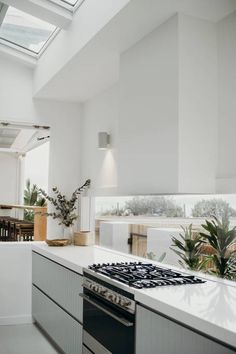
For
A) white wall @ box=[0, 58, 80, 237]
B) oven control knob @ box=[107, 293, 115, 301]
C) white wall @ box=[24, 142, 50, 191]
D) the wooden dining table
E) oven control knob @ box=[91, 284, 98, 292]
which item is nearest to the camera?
oven control knob @ box=[107, 293, 115, 301]

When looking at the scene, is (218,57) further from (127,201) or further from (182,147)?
(127,201)

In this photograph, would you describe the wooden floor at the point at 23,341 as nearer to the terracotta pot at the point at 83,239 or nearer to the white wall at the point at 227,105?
the terracotta pot at the point at 83,239

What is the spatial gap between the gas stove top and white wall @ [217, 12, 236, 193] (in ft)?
2.32

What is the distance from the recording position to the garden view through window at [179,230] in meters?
2.93

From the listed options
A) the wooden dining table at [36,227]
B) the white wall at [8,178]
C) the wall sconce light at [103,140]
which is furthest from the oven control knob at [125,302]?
the white wall at [8,178]

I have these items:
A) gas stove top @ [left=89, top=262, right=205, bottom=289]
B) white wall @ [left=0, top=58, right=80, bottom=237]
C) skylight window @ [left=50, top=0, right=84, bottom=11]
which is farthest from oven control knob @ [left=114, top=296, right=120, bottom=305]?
white wall @ [left=0, top=58, right=80, bottom=237]

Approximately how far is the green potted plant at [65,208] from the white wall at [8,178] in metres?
2.02

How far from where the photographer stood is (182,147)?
118 inches

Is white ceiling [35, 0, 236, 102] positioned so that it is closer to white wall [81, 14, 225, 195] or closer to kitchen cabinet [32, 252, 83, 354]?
white wall [81, 14, 225, 195]

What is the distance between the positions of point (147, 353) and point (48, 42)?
371cm

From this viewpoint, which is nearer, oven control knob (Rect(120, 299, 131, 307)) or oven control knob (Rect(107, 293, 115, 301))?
→ oven control knob (Rect(120, 299, 131, 307))

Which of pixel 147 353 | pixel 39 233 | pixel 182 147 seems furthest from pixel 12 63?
pixel 147 353

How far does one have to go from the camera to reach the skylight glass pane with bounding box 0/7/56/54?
4.38 metres

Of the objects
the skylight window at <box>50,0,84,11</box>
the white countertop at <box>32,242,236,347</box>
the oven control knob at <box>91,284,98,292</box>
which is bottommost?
the oven control knob at <box>91,284,98,292</box>
